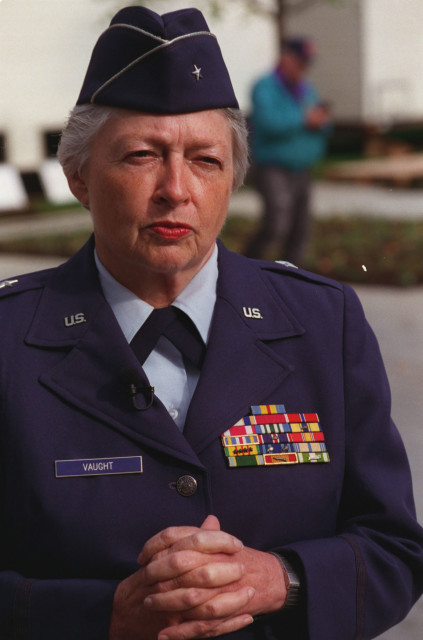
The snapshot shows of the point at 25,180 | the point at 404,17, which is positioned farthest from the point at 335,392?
the point at 404,17

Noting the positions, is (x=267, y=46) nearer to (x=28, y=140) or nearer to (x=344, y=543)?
A: (x=28, y=140)

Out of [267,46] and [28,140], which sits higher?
[267,46]

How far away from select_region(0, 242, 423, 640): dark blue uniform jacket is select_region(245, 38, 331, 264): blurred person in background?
259 inches

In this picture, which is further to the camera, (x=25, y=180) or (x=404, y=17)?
(x=404, y=17)

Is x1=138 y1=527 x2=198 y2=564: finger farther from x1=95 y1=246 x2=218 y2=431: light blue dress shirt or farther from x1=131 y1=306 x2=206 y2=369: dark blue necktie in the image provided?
x1=131 y1=306 x2=206 y2=369: dark blue necktie

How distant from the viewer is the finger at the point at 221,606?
176cm

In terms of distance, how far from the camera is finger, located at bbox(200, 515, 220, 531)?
1844 millimetres

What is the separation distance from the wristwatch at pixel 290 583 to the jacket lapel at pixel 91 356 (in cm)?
24

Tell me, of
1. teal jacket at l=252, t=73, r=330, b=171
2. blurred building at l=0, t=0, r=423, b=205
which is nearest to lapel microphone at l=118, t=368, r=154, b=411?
teal jacket at l=252, t=73, r=330, b=171

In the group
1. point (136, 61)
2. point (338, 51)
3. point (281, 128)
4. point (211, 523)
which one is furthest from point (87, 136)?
point (338, 51)

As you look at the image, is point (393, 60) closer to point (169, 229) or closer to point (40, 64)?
point (40, 64)

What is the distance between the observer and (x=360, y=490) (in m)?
2.01

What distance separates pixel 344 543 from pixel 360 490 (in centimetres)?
10

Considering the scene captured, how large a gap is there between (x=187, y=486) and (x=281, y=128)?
23.0 feet
